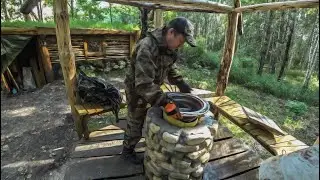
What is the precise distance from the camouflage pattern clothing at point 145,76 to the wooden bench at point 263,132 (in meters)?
1.74

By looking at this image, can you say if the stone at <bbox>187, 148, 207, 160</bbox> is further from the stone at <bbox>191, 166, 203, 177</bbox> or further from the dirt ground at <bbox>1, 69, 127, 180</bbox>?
the dirt ground at <bbox>1, 69, 127, 180</bbox>

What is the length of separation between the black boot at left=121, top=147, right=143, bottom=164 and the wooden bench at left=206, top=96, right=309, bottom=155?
178 centimetres

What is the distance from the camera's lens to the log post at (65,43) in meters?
3.31

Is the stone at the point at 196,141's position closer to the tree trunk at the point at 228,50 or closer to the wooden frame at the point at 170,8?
the wooden frame at the point at 170,8

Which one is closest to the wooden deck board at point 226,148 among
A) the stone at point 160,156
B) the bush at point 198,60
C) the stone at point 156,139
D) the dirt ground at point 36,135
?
the stone at point 160,156

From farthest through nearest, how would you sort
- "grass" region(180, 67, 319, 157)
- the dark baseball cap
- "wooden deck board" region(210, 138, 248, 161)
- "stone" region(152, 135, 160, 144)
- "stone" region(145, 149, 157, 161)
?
1. "grass" region(180, 67, 319, 157)
2. "wooden deck board" region(210, 138, 248, 161)
3. "stone" region(145, 149, 157, 161)
4. "stone" region(152, 135, 160, 144)
5. the dark baseball cap

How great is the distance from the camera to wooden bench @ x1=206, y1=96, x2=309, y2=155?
3.23 metres

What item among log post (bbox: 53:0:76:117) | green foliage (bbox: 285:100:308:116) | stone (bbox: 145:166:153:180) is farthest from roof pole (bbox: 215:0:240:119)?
green foliage (bbox: 285:100:308:116)

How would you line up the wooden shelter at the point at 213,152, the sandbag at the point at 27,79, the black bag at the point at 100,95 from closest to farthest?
the wooden shelter at the point at 213,152, the black bag at the point at 100,95, the sandbag at the point at 27,79

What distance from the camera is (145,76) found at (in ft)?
8.12

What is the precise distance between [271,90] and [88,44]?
7.20 m

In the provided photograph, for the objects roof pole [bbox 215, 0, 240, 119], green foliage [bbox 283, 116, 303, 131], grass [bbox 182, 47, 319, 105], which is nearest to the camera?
roof pole [bbox 215, 0, 240, 119]

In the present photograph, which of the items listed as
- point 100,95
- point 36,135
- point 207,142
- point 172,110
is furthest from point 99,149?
point 36,135

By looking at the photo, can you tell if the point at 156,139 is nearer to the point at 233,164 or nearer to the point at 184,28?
the point at 184,28
